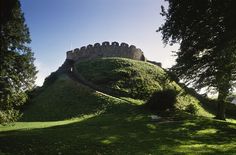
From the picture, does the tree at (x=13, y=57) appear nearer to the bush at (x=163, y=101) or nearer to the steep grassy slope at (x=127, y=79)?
the bush at (x=163, y=101)

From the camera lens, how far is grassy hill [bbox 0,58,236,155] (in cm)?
1794

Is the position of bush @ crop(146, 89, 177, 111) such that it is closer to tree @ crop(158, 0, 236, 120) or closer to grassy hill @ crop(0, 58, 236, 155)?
grassy hill @ crop(0, 58, 236, 155)

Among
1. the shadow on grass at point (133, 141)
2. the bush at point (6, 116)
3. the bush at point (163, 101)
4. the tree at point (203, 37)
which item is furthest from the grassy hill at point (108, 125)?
the tree at point (203, 37)

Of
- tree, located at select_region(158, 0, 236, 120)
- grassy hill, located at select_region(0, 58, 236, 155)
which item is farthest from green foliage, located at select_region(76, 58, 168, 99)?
tree, located at select_region(158, 0, 236, 120)

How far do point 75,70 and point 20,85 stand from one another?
42.4 m

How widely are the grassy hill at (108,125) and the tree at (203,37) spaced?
470 centimetres

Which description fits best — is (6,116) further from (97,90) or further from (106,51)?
(106,51)

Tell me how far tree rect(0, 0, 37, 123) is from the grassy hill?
10.5 feet

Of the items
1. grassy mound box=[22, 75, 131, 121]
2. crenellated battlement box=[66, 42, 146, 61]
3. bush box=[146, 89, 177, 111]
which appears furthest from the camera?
crenellated battlement box=[66, 42, 146, 61]

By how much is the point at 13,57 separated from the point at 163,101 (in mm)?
23299

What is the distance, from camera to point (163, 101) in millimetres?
41750

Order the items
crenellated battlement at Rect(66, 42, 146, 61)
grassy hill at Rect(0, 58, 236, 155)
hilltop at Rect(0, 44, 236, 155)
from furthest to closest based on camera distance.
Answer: crenellated battlement at Rect(66, 42, 146, 61), hilltop at Rect(0, 44, 236, 155), grassy hill at Rect(0, 58, 236, 155)

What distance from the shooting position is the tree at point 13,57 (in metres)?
23.0

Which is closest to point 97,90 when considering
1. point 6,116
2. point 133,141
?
point 6,116
